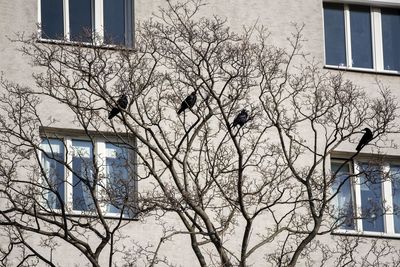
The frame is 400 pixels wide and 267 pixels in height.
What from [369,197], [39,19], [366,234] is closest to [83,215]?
[39,19]

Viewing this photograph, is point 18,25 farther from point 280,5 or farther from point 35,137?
point 280,5

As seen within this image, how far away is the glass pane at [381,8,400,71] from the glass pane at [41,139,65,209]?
607 centimetres

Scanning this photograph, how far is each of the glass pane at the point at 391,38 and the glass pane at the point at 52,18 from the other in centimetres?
574

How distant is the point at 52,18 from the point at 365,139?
5441 millimetres

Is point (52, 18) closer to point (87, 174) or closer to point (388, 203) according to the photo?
point (87, 174)

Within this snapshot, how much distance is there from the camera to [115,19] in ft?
91.7

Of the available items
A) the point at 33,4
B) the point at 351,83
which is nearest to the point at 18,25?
the point at 33,4

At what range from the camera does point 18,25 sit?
2702 cm

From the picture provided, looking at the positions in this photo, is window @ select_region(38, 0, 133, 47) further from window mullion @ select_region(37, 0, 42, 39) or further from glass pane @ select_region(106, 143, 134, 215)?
glass pane @ select_region(106, 143, 134, 215)

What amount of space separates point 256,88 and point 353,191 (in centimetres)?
243

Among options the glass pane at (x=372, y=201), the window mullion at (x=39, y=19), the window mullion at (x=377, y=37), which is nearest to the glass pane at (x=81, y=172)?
the window mullion at (x=39, y=19)

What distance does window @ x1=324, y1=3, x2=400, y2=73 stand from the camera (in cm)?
2917

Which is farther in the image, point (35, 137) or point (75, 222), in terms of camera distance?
point (35, 137)

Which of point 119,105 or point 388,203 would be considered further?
point 388,203
